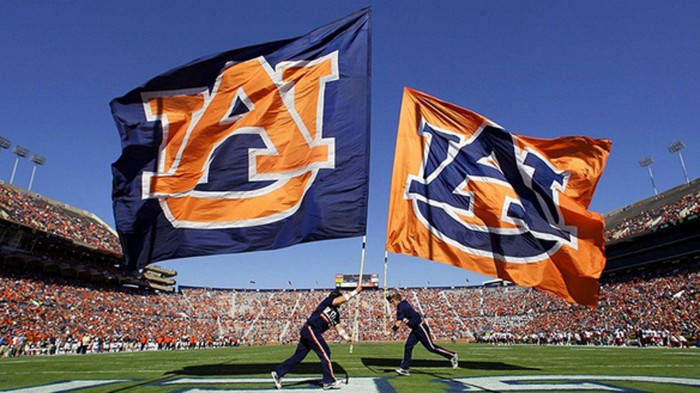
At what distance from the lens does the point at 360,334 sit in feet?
191

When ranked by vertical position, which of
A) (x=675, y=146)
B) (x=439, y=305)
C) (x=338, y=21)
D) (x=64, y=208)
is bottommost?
(x=439, y=305)

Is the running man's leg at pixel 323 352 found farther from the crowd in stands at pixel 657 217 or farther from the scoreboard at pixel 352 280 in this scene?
the scoreboard at pixel 352 280

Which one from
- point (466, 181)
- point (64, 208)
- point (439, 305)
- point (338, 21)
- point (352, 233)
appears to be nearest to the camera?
point (352, 233)

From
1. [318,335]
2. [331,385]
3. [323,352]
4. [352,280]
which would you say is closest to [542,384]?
[331,385]

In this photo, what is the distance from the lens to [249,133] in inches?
322

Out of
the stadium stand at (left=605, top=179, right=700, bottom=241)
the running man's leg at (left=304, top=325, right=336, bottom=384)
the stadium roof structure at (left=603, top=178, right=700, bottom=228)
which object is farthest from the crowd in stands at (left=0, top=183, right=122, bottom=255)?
the stadium roof structure at (left=603, top=178, right=700, bottom=228)

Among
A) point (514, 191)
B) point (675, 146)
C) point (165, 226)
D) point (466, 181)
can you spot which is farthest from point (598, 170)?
point (675, 146)

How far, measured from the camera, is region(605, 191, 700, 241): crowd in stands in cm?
3981

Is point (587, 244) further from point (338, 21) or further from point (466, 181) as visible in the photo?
point (338, 21)

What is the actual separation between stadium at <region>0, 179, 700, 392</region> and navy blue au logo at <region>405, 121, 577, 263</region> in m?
10.4

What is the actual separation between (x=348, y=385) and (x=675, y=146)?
67.6m

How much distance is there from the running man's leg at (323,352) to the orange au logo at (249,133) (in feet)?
7.21

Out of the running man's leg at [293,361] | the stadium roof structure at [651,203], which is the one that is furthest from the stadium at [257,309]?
the running man's leg at [293,361]

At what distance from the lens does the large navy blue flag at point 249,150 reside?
25.1 ft
